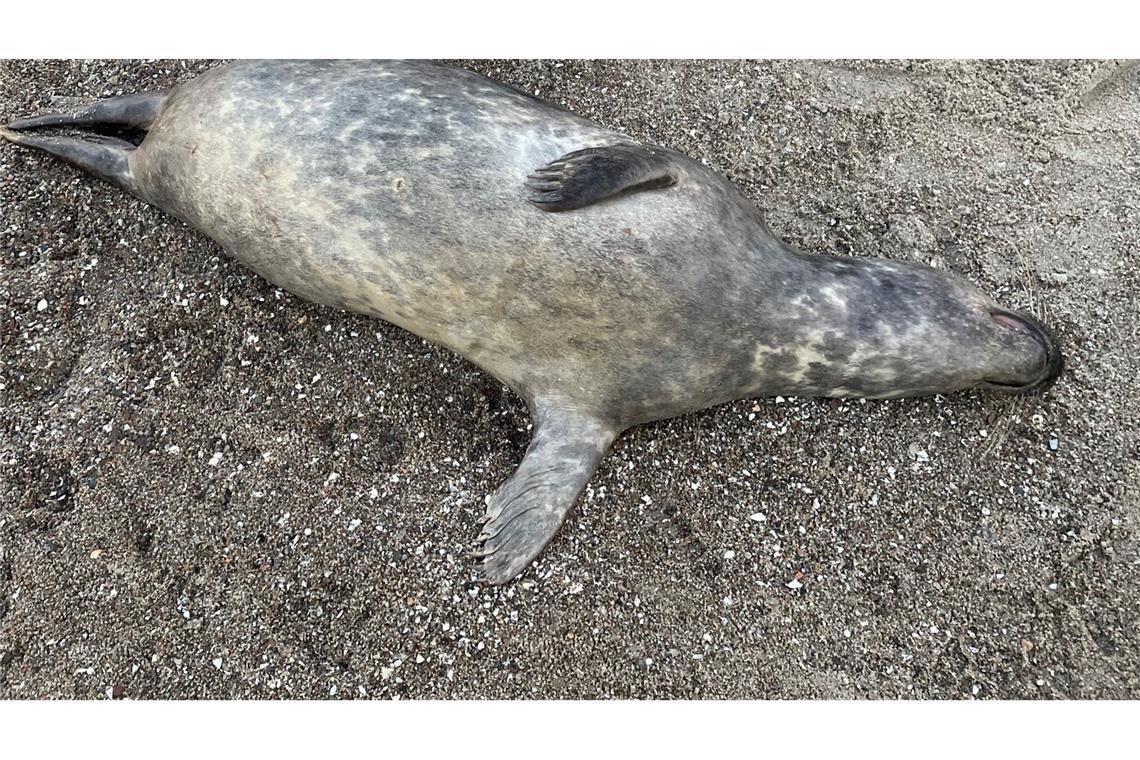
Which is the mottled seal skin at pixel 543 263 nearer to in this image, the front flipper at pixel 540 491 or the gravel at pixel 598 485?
the front flipper at pixel 540 491

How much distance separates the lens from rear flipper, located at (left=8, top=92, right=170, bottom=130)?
338 cm

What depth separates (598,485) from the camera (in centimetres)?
312

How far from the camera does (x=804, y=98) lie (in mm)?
3633

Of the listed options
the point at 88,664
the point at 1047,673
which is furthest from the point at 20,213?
the point at 1047,673

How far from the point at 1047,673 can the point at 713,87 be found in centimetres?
287

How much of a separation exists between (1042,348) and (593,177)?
1939 mm

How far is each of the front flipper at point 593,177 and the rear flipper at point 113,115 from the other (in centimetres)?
187

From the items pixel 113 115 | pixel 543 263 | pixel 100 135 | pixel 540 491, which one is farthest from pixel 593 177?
pixel 100 135

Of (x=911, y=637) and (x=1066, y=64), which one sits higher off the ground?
(x=1066, y=64)

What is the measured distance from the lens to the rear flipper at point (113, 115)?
133 inches

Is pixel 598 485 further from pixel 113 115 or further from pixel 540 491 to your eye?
pixel 113 115

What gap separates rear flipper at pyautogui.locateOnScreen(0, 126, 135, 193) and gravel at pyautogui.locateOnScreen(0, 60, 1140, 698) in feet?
0.28

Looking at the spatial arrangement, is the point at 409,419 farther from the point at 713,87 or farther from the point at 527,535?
the point at 713,87

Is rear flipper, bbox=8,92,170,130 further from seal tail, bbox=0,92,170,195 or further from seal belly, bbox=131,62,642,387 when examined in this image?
seal belly, bbox=131,62,642,387
